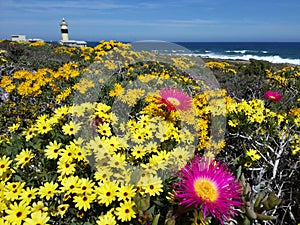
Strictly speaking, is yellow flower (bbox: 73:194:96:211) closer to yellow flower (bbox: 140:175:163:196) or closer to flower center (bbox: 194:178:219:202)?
yellow flower (bbox: 140:175:163:196)

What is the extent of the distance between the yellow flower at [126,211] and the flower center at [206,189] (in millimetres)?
383

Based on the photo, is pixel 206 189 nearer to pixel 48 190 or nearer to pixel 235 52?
pixel 48 190

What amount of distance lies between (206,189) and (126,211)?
473mm

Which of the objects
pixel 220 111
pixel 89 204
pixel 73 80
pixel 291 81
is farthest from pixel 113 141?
pixel 291 81

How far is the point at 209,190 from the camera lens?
1449 millimetres

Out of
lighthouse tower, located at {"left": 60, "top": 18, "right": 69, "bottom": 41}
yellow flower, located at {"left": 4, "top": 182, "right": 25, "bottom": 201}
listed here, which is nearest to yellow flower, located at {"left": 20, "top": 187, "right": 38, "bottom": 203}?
yellow flower, located at {"left": 4, "top": 182, "right": 25, "bottom": 201}

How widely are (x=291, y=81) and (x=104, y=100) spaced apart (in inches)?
209

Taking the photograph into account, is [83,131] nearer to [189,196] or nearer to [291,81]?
[189,196]

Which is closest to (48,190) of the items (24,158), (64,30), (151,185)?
(24,158)

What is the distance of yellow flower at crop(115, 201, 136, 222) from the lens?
4.98ft

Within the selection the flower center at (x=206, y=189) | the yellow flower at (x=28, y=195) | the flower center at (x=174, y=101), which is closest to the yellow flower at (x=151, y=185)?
the flower center at (x=206, y=189)

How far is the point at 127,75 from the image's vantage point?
17.1 ft

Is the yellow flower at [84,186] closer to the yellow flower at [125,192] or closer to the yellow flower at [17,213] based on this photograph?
the yellow flower at [125,192]

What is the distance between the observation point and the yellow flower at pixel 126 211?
1518 millimetres
